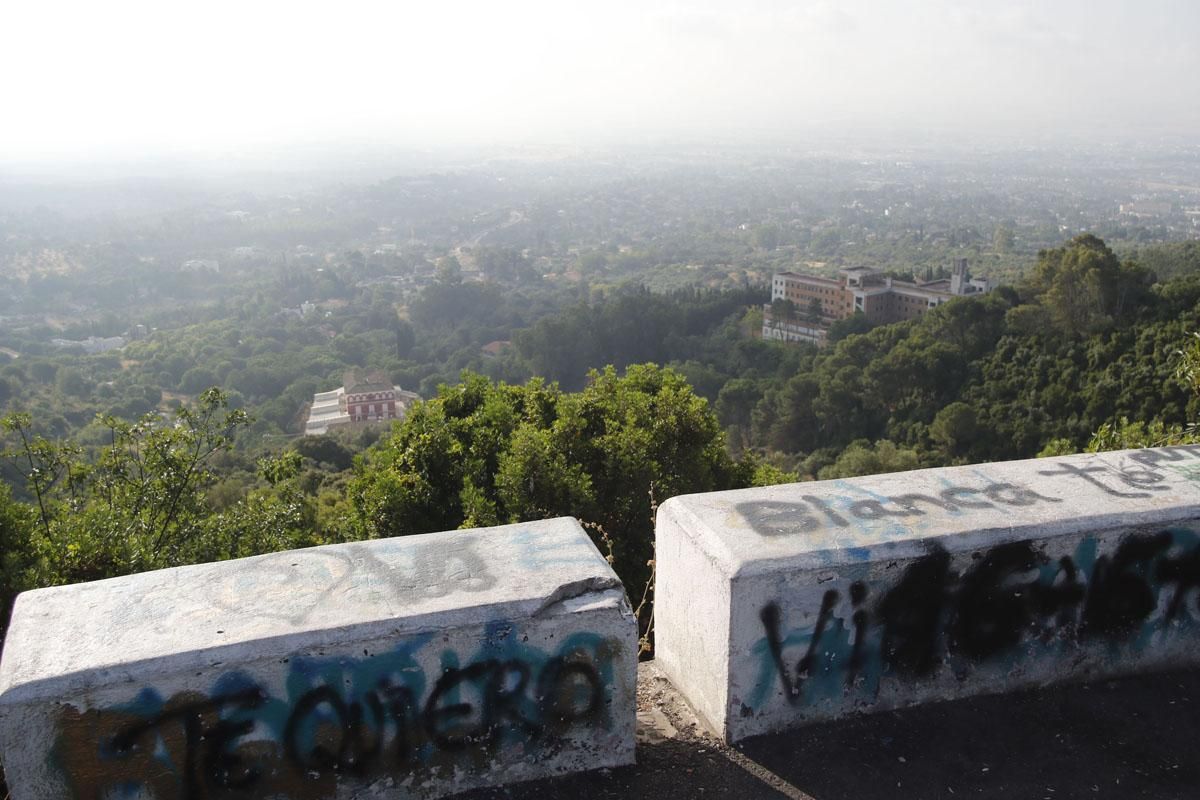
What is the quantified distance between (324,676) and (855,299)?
47.2 meters

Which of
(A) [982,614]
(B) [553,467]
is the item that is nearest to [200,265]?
(B) [553,467]

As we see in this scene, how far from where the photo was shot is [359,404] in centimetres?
4162

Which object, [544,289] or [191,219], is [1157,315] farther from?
[191,219]

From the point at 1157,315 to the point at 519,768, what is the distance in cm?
2527

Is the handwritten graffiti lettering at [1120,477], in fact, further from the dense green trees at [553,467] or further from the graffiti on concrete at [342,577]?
the dense green trees at [553,467]

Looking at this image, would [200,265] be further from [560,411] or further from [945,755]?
[945,755]

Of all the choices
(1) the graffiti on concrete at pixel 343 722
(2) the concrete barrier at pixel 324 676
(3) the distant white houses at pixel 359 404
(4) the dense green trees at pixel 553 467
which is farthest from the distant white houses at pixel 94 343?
(1) the graffiti on concrete at pixel 343 722

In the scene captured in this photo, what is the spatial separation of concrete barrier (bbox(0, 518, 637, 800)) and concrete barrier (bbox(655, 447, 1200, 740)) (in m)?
0.33

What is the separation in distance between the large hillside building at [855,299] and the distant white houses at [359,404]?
18107 mm

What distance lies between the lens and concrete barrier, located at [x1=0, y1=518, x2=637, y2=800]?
2.04 m

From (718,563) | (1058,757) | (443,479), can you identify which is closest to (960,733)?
(1058,757)

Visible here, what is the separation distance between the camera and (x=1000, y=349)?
86.5ft

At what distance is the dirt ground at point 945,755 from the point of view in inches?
95.2

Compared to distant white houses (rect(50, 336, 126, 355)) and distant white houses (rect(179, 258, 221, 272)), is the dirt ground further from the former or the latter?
distant white houses (rect(179, 258, 221, 272))
